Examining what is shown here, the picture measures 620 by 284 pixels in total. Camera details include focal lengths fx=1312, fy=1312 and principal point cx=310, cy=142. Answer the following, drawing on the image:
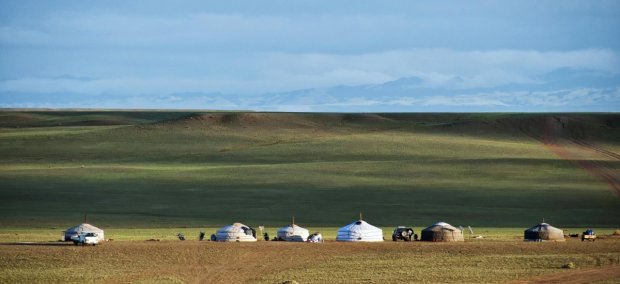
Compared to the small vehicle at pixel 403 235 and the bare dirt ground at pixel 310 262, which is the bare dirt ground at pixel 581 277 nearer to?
the bare dirt ground at pixel 310 262

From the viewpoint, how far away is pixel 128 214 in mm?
81312

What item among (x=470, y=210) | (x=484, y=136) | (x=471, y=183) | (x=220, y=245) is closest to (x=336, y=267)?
(x=220, y=245)

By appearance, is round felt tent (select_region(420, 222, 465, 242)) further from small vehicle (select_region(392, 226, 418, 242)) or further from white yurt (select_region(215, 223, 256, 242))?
white yurt (select_region(215, 223, 256, 242))

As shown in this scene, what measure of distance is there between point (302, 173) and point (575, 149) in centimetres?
2926

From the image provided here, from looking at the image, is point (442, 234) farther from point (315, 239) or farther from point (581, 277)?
point (581, 277)

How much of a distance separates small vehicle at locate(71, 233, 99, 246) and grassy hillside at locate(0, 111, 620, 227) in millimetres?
14300

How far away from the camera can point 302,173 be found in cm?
9975

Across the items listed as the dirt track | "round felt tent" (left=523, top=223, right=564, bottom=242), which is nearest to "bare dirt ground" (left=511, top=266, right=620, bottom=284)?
"round felt tent" (left=523, top=223, right=564, bottom=242)

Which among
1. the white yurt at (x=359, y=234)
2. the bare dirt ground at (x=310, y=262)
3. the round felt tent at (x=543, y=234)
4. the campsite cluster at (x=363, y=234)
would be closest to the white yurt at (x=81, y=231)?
the campsite cluster at (x=363, y=234)

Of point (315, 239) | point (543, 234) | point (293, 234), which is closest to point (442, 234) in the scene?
point (543, 234)

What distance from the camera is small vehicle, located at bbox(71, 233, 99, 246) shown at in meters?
61.2

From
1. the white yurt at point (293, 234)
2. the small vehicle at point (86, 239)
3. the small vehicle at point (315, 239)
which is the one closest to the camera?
the small vehicle at point (86, 239)

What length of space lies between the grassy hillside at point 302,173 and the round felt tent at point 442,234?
35.4 ft

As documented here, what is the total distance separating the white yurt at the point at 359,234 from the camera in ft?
215
